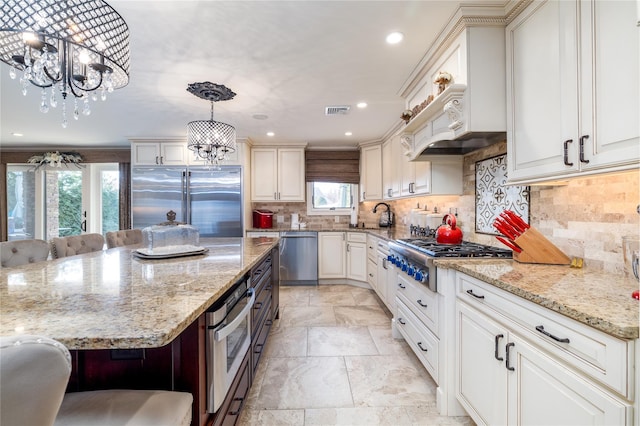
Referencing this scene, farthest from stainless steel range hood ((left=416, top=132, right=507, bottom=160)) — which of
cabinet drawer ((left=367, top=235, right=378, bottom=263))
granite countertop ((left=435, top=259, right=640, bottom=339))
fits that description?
cabinet drawer ((left=367, top=235, right=378, bottom=263))

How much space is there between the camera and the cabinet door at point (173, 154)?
426cm

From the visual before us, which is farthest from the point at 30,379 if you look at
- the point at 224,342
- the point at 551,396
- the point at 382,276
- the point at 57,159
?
the point at 57,159

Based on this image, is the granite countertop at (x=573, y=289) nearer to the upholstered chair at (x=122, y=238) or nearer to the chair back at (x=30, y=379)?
the chair back at (x=30, y=379)

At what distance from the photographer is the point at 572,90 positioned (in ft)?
3.97

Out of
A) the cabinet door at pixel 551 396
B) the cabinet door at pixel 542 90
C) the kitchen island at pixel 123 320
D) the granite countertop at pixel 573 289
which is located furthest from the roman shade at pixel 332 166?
the cabinet door at pixel 551 396

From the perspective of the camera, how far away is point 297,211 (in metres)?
5.03

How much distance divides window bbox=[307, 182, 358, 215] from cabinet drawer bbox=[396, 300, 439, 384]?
277 cm

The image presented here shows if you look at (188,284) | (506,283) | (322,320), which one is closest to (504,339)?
(506,283)

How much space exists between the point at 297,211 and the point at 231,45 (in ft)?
10.9

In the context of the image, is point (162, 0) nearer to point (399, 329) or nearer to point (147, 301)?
point (147, 301)

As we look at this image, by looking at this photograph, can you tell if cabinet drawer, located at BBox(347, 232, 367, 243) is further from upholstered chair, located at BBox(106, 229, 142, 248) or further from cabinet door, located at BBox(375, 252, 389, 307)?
upholstered chair, located at BBox(106, 229, 142, 248)

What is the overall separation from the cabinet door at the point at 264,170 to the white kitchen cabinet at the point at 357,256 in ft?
4.84

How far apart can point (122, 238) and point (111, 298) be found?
234 centimetres

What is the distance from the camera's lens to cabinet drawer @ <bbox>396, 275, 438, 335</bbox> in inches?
70.6
